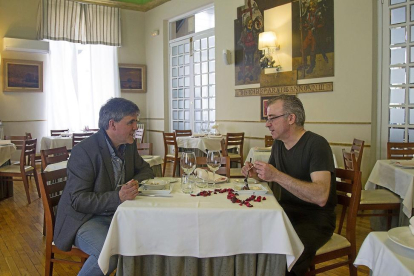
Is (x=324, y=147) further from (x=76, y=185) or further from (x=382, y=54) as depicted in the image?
(x=382, y=54)

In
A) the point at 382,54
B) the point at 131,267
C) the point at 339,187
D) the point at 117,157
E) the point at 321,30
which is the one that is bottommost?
the point at 131,267

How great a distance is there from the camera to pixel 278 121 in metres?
2.35

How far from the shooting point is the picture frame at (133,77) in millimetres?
10336

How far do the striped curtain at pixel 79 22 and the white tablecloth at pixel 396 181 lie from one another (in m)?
8.18

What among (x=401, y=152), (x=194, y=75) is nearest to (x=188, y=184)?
(x=401, y=152)

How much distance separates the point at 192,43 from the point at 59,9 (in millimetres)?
3513

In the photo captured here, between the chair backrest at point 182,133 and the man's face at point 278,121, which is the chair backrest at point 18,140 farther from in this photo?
the man's face at point 278,121

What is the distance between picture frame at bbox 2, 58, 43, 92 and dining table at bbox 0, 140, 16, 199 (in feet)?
11.6

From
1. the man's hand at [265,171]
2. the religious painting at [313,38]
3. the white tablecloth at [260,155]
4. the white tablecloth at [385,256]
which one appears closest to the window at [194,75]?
the religious painting at [313,38]

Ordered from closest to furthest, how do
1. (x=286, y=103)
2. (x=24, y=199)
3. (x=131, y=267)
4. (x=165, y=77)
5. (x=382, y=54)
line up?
1. (x=131, y=267)
2. (x=286, y=103)
3. (x=382, y=54)
4. (x=24, y=199)
5. (x=165, y=77)

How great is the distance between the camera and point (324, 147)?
221 cm

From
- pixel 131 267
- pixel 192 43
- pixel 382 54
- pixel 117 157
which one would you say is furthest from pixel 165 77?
pixel 131 267

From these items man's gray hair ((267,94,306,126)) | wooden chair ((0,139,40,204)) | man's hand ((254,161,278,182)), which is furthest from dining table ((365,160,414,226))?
wooden chair ((0,139,40,204))

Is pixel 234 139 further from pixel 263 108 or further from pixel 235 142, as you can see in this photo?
pixel 263 108
